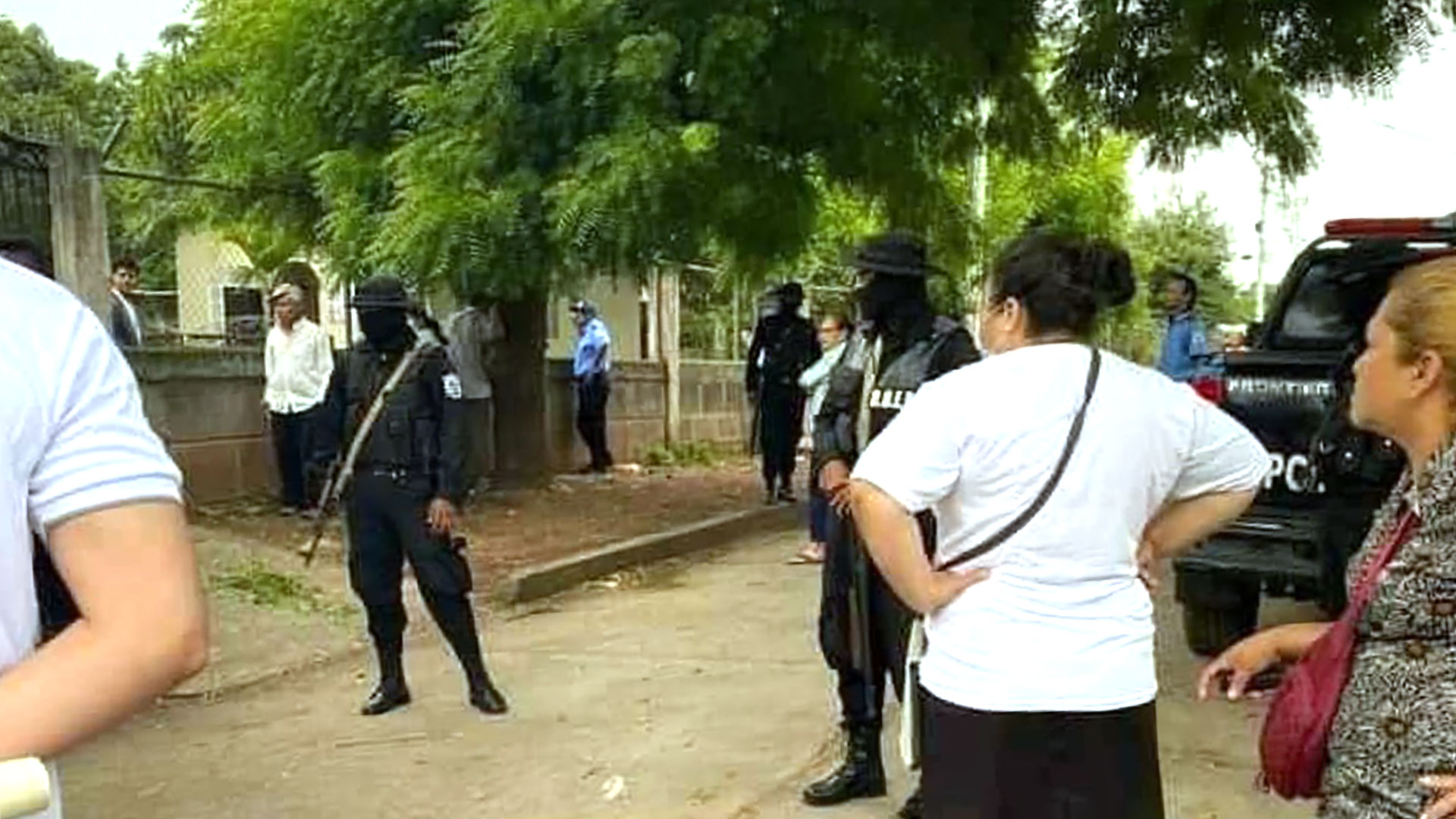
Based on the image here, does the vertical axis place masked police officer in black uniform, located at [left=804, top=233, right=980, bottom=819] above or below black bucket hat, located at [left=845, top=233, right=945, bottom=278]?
below

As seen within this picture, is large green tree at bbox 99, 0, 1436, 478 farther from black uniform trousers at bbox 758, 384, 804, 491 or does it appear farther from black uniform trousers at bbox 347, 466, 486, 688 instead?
black uniform trousers at bbox 347, 466, 486, 688

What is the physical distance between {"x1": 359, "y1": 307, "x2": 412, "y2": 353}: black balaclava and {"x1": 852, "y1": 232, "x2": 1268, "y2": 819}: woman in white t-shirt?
3820mm

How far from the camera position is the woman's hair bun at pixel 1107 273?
312cm

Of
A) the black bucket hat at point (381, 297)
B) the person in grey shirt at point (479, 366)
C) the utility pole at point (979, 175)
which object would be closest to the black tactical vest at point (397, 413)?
the black bucket hat at point (381, 297)

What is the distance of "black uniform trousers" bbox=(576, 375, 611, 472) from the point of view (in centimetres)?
1523

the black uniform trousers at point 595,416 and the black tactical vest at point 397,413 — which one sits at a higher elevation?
the black tactical vest at point 397,413

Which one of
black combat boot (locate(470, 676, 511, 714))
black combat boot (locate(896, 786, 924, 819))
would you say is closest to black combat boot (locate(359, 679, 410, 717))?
black combat boot (locate(470, 676, 511, 714))

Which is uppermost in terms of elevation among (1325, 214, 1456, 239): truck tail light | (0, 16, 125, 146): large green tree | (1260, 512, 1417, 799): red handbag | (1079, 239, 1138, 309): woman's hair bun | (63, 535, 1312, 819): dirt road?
(0, 16, 125, 146): large green tree

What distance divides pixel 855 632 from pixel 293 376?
22.0 feet

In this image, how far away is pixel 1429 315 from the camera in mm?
2379

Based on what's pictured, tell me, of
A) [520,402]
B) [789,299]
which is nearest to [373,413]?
[789,299]

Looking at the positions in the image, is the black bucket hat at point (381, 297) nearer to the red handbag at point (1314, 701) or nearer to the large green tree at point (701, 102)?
the large green tree at point (701, 102)

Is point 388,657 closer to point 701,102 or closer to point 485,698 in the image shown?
point 485,698

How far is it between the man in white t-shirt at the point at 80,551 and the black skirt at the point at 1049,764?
71.5 inches
